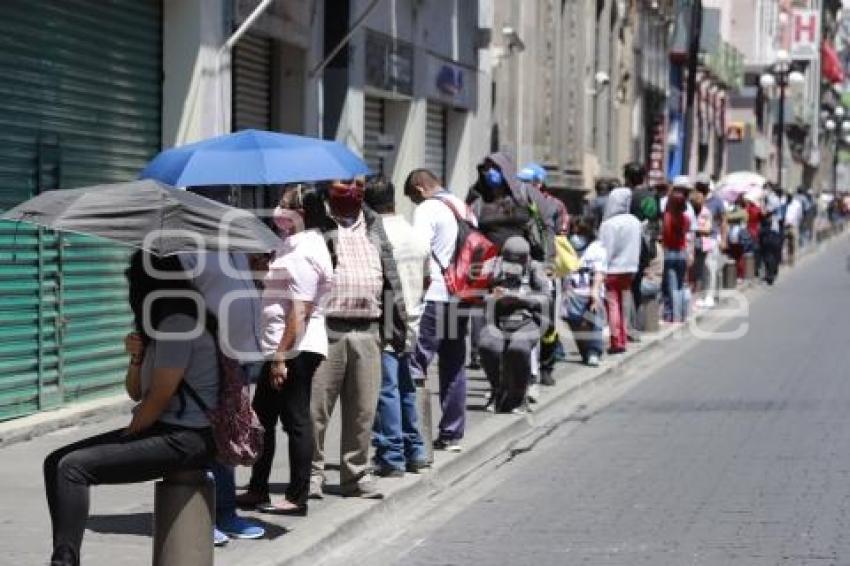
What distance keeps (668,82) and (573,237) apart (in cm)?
3146

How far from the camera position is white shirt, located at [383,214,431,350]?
11.4 meters

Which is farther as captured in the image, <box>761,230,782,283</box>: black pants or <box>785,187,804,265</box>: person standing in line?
<box>785,187,804,265</box>: person standing in line

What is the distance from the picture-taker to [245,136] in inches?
387

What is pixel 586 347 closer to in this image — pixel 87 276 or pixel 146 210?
pixel 87 276

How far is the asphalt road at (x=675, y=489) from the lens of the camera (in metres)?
9.58

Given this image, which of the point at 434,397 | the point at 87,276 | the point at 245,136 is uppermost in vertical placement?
the point at 245,136

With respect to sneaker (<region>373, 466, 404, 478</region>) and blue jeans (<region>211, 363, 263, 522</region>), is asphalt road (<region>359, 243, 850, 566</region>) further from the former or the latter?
blue jeans (<region>211, 363, 263, 522</region>)

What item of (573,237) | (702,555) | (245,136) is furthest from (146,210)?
(573,237)

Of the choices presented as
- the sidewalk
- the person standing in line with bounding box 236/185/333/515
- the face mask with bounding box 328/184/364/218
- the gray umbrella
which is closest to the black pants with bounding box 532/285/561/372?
the sidewalk

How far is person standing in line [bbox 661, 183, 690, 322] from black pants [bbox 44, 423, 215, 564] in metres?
17.3

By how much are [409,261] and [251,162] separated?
6.74ft

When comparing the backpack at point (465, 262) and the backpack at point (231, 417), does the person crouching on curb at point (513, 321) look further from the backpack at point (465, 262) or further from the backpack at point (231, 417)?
the backpack at point (231, 417)

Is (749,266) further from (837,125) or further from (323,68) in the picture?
(837,125)

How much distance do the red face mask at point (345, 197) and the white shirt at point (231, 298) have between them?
1.87 metres
